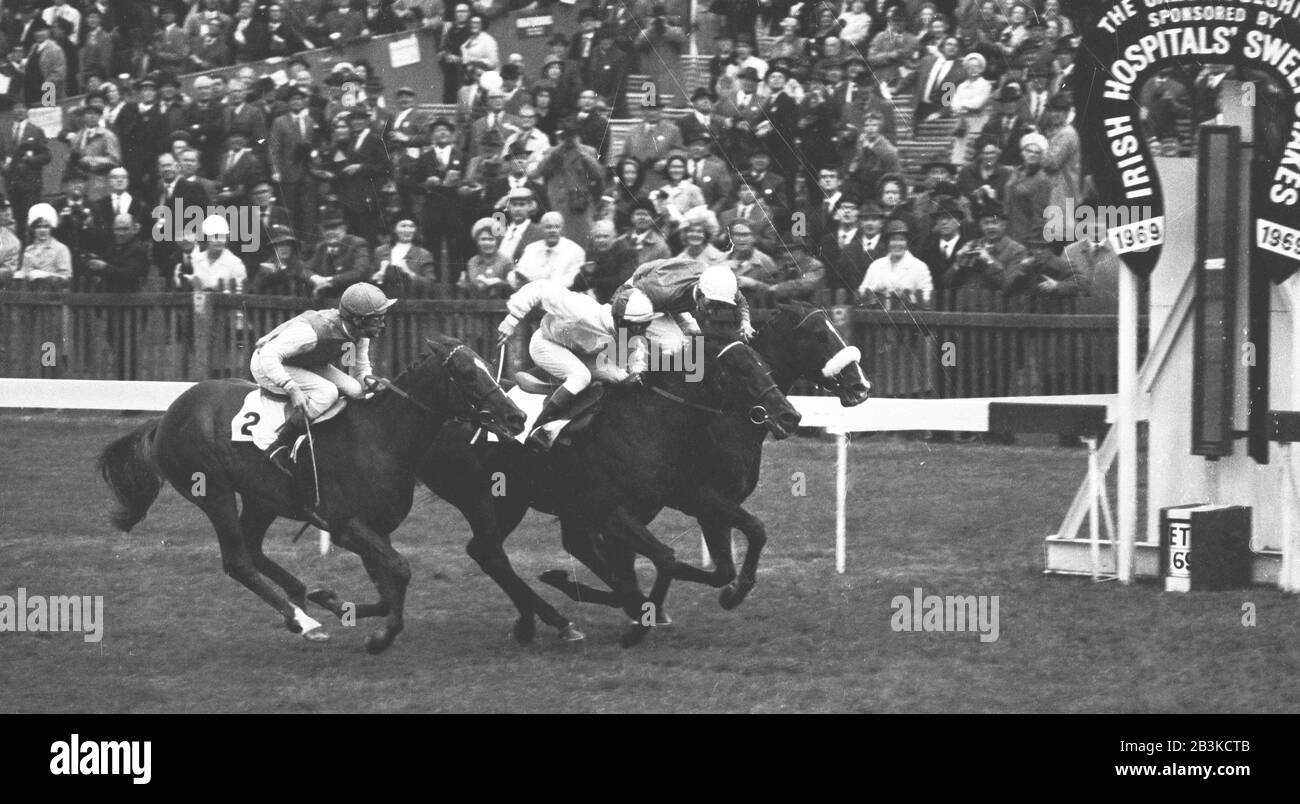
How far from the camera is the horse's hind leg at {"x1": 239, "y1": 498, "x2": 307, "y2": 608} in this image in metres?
12.2

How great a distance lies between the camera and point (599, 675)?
10844 millimetres

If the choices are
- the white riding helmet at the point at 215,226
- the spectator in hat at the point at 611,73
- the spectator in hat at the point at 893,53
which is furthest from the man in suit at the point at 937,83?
the white riding helmet at the point at 215,226

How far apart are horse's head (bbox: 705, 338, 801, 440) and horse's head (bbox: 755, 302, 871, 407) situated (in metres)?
0.42

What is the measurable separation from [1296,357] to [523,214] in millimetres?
7051

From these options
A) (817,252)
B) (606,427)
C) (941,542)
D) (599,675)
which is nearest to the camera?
(599,675)

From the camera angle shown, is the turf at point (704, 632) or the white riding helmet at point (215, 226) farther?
the white riding helmet at point (215, 226)

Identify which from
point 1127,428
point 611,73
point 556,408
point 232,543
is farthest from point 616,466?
point 611,73

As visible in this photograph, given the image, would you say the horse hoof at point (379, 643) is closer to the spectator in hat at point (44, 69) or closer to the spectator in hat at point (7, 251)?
the spectator in hat at point (7, 251)

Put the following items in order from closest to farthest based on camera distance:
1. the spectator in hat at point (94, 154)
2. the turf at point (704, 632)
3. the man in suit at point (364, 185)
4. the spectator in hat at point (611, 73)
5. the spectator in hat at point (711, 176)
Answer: the turf at point (704, 632) → the spectator in hat at point (711, 176) → the man in suit at point (364, 185) → the spectator in hat at point (611, 73) → the spectator in hat at point (94, 154)

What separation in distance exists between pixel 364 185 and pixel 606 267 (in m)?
2.74

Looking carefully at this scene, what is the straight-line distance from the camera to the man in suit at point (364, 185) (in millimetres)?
18391

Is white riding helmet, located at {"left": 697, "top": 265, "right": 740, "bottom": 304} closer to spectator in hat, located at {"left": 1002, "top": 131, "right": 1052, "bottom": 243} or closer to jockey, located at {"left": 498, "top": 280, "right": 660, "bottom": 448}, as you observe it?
jockey, located at {"left": 498, "top": 280, "right": 660, "bottom": 448}

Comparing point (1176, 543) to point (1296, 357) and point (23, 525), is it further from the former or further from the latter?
point (23, 525)

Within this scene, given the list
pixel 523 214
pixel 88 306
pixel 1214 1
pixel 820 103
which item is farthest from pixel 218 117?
pixel 1214 1
